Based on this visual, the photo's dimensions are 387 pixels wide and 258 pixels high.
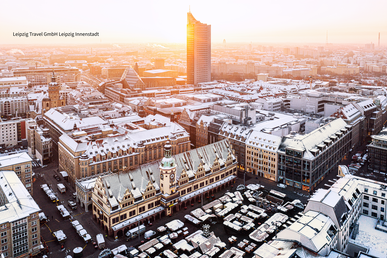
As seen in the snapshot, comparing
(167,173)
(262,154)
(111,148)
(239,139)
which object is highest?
(239,139)

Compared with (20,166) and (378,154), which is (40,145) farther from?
(378,154)

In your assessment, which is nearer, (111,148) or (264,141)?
(111,148)

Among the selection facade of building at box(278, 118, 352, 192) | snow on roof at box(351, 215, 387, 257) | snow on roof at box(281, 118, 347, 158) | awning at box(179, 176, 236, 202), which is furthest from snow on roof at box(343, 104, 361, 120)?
snow on roof at box(351, 215, 387, 257)

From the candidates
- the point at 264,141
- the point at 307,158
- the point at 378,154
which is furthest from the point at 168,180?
the point at 378,154

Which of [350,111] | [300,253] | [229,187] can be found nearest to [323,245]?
[300,253]

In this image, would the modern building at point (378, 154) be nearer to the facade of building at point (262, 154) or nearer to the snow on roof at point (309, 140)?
the snow on roof at point (309, 140)

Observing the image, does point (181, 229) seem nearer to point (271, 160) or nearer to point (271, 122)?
point (271, 160)

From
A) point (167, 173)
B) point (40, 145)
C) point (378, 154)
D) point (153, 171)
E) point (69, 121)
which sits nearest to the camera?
point (167, 173)
